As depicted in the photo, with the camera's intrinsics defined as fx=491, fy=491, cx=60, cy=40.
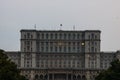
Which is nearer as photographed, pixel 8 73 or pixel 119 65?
pixel 8 73

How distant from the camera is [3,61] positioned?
354ft

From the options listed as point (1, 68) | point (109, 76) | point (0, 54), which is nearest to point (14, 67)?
point (0, 54)

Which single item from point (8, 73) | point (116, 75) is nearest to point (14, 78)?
point (8, 73)

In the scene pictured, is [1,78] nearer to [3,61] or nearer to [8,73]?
[8,73]

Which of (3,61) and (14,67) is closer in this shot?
(3,61)

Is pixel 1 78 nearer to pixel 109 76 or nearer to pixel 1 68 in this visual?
pixel 1 68

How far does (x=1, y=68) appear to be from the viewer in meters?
104

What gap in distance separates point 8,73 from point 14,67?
15.6m

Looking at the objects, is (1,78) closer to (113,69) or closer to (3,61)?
(3,61)

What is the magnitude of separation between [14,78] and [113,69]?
22.7 metres

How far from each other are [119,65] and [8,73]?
2475cm

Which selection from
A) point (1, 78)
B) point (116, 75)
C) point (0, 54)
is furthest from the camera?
point (0, 54)

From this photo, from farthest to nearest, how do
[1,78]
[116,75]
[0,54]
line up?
1. [0,54]
2. [116,75]
3. [1,78]

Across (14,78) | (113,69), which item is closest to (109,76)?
(113,69)
